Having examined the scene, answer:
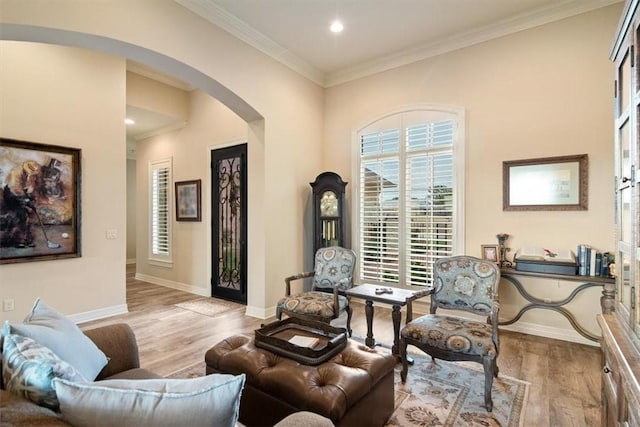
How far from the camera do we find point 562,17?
3.55 meters

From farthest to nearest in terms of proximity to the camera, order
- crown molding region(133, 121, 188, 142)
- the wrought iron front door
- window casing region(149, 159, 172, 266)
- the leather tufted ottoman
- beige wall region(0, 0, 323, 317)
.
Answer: window casing region(149, 159, 172, 266)
crown molding region(133, 121, 188, 142)
the wrought iron front door
beige wall region(0, 0, 323, 317)
the leather tufted ottoman

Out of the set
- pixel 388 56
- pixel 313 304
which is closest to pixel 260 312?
pixel 313 304

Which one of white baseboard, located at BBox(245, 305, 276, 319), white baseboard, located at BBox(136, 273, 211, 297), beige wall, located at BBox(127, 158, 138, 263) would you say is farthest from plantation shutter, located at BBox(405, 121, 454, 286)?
beige wall, located at BBox(127, 158, 138, 263)

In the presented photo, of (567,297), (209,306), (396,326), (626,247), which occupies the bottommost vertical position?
(209,306)

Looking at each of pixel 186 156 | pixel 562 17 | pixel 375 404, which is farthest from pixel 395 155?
pixel 186 156

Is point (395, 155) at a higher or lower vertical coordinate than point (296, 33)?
lower

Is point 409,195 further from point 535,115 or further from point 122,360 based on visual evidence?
point 122,360

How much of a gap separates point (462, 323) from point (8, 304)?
4.82 m

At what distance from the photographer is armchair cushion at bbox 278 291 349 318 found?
3.28 m

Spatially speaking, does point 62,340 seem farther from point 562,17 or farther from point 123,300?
point 562,17

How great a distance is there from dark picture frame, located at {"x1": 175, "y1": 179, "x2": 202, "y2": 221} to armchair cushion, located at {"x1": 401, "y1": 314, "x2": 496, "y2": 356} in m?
4.52

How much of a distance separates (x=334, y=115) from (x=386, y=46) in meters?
1.33

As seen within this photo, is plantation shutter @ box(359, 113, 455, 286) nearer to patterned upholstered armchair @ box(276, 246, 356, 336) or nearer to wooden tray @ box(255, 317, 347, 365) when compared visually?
patterned upholstered armchair @ box(276, 246, 356, 336)

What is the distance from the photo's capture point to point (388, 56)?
464 centimetres
